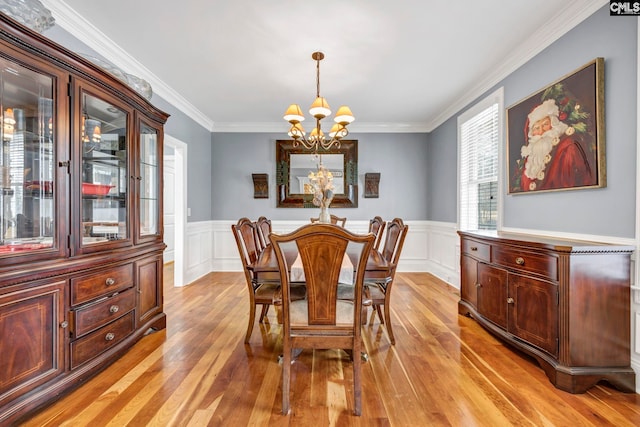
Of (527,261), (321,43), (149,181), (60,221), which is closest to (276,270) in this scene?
(60,221)

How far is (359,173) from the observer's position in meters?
5.22

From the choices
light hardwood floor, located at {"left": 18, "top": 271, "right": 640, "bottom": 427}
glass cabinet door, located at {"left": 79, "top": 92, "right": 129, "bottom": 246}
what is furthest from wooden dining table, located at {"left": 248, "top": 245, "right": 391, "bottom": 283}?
glass cabinet door, located at {"left": 79, "top": 92, "right": 129, "bottom": 246}

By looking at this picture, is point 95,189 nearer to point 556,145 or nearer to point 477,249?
point 477,249

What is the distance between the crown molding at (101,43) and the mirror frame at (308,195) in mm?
1838

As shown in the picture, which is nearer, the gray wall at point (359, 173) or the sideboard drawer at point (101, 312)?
the sideboard drawer at point (101, 312)

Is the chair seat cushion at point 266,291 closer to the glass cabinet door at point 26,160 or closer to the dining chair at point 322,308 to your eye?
the dining chair at point 322,308

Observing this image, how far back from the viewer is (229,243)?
5.25 m

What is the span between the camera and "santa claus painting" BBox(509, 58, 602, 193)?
210cm

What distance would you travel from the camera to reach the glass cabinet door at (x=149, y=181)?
2.56 metres

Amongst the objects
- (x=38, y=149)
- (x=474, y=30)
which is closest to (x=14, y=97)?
(x=38, y=149)

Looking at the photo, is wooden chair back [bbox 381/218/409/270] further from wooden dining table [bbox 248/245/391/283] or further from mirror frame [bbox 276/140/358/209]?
mirror frame [bbox 276/140/358/209]

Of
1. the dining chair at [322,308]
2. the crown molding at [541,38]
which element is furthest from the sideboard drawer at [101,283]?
the crown molding at [541,38]

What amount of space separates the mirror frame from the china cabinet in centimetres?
290

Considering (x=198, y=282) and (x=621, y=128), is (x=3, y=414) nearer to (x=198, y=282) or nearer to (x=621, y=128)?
(x=198, y=282)
